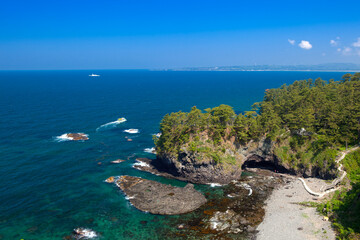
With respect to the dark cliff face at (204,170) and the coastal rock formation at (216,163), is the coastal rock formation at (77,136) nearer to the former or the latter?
the coastal rock formation at (216,163)

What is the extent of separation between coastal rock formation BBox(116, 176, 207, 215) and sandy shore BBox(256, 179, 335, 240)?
14.6 meters

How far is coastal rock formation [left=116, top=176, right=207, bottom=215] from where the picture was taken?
51594 millimetres

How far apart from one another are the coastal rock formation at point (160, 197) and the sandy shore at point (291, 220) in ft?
47.9

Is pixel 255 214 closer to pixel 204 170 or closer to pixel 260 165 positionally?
pixel 204 170

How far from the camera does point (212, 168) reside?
64000 mm

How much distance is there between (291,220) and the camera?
47250 mm

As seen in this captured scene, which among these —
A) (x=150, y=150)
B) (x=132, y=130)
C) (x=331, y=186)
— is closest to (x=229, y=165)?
(x=331, y=186)

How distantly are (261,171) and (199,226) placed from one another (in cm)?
3190

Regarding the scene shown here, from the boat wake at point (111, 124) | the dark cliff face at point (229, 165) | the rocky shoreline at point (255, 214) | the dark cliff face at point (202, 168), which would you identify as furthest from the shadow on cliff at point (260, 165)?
the boat wake at point (111, 124)

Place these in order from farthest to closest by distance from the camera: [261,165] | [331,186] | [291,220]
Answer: [261,165], [331,186], [291,220]

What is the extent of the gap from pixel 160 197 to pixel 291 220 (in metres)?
27.8

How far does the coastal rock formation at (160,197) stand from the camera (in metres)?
51.6

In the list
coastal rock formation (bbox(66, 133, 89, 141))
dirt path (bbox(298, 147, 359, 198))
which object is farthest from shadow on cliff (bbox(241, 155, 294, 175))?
coastal rock formation (bbox(66, 133, 89, 141))

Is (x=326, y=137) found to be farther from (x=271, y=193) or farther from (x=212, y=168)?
(x=212, y=168)
